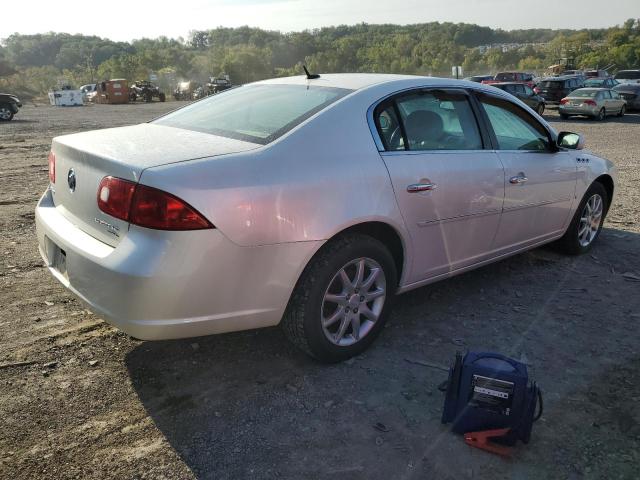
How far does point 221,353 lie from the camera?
327 centimetres

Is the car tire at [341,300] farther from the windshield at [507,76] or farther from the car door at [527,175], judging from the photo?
the windshield at [507,76]

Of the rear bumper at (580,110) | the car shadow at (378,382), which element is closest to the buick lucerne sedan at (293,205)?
the car shadow at (378,382)

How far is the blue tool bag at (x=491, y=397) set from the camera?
2.38 metres

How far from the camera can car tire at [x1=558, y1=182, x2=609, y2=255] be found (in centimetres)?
488

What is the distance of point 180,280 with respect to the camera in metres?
2.42

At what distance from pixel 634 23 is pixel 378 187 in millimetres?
129372

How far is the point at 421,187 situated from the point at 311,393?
4.38 ft

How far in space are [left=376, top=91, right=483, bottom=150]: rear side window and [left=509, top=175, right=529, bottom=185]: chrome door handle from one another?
37 centimetres

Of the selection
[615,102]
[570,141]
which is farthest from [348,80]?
[615,102]

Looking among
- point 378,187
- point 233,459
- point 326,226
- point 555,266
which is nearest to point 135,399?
point 233,459

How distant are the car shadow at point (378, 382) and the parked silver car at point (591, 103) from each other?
64.6 ft

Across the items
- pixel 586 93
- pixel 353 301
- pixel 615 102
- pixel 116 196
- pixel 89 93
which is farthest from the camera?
pixel 89 93

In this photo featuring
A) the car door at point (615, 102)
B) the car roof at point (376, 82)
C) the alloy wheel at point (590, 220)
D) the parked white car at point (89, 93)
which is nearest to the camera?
the car roof at point (376, 82)

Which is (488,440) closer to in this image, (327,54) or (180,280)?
(180,280)
